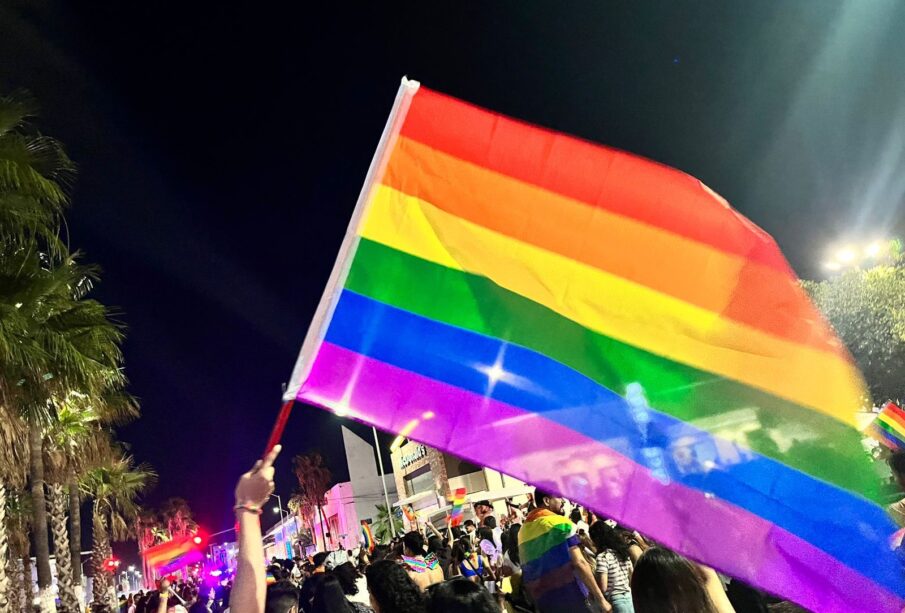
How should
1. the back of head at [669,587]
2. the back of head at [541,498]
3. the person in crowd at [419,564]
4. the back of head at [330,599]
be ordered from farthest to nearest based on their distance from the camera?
1. the person in crowd at [419,564]
2. the back of head at [541,498]
3. the back of head at [330,599]
4. the back of head at [669,587]

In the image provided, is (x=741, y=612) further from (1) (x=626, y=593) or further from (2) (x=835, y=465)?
(2) (x=835, y=465)

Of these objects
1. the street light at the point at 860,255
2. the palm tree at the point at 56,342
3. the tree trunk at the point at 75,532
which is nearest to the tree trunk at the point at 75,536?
the tree trunk at the point at 75,532

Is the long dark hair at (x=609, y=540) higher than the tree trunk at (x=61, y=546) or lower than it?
higher

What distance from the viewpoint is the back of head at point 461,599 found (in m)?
3.11

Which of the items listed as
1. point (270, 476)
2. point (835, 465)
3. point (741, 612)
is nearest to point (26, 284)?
point (270, 476)

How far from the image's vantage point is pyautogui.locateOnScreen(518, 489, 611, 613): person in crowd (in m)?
4.96

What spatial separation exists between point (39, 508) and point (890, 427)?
19157mm

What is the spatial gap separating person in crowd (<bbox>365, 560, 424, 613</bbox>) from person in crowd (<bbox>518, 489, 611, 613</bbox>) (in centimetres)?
135

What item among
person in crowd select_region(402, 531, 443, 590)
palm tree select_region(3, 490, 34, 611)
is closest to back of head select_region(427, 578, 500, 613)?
person in crowd select_region(402, 531, 443, 590)

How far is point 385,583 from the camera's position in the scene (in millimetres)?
3918

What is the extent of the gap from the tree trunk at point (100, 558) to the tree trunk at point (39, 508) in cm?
1512

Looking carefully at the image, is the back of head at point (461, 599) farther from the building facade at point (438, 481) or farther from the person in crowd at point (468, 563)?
the building facade at point (438, 481)

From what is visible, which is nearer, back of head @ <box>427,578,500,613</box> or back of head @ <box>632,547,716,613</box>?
back of head @ <box>632,547,716,613</box>

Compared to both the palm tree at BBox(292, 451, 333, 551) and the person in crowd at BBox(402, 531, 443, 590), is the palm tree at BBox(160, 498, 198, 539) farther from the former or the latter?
the person in crowd at BBox(402, 531, 443, 590)
